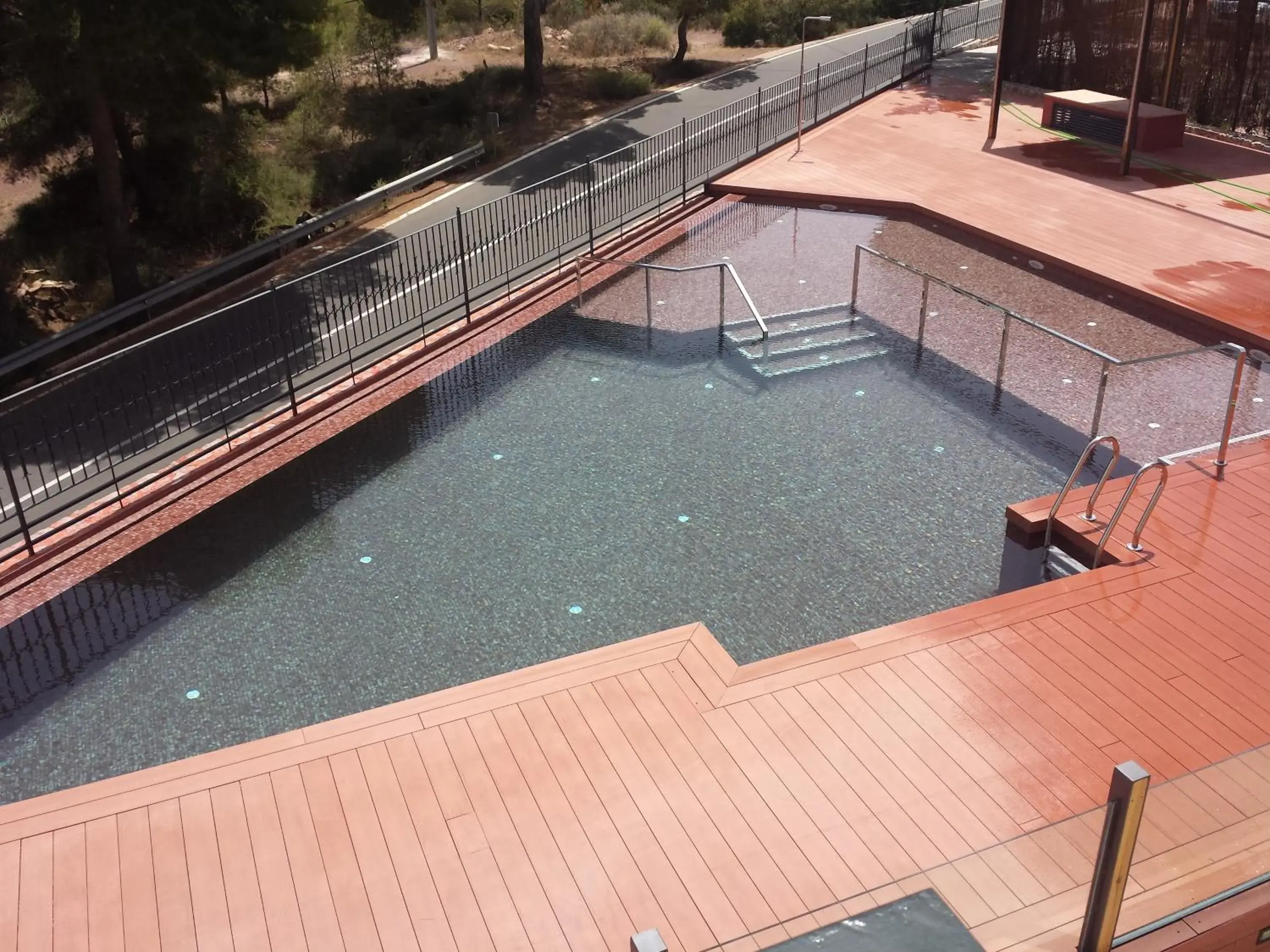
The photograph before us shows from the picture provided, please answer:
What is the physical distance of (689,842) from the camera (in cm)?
514

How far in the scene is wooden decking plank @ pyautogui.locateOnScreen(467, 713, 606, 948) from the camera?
4742mm

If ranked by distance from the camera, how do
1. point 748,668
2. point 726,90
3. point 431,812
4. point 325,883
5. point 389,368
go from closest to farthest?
point 325,883 < point 431,812 < point 748,668 < point 389,368 < point 726,90

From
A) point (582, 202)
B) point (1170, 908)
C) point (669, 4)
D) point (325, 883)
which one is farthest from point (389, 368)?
point (669, 4)

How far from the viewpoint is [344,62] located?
32.6 metres

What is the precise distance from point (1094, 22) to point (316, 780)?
2047 centimetres

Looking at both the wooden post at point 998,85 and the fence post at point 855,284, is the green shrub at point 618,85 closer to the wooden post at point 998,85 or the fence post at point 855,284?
the wooden post at point 998,85

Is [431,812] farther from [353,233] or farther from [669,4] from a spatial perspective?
[669,4]

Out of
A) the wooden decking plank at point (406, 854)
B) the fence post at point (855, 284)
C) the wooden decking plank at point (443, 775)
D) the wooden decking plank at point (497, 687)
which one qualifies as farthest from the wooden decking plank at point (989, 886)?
the fence post at point (855, 284)

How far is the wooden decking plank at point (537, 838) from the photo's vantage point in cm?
474

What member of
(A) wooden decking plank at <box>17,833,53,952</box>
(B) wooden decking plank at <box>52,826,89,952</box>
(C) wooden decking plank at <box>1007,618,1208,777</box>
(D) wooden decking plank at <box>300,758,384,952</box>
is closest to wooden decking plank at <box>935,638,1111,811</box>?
(C) wooden decking plank at <box>1007,618,1208,777</box>

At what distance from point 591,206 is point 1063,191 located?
7.01 m

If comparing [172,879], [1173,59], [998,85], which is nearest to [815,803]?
[172,879]

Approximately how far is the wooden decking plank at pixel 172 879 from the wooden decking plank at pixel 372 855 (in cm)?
62

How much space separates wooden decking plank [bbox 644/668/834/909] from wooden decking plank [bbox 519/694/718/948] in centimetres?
42
